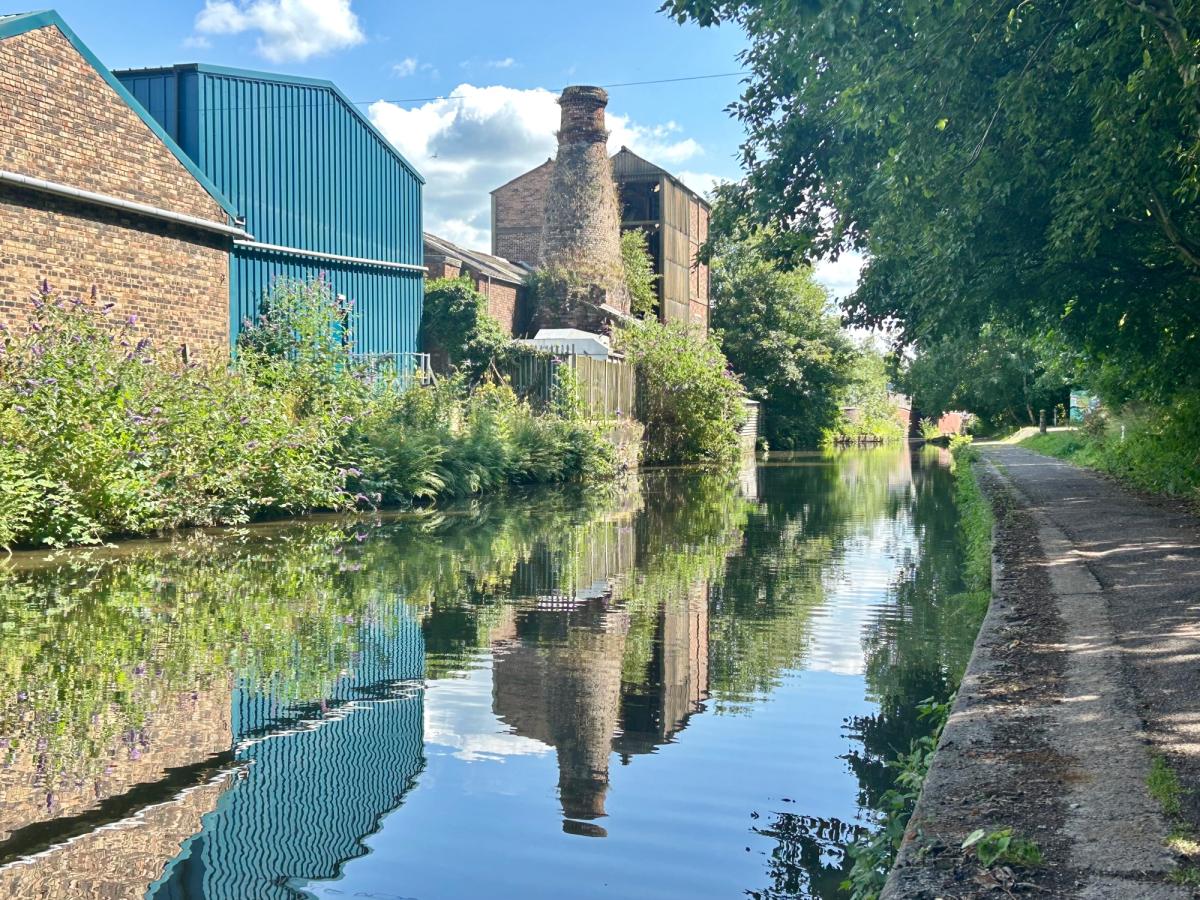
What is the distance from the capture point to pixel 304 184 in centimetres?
2331

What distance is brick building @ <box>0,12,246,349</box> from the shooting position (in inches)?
631

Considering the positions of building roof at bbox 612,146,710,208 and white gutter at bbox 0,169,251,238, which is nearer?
white gutter at bbox 0,169,251,238

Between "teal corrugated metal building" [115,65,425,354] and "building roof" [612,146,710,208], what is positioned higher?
"building roof" [612,146,710,208]

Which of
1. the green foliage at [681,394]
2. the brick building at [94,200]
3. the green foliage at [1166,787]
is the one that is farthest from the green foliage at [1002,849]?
the green foliage at [681,394]

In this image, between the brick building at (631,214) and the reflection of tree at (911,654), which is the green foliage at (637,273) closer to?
the brick building at (631,214)

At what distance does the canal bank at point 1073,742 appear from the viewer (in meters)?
3.13

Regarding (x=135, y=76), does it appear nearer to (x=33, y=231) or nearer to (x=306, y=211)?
(x=306, y=211)

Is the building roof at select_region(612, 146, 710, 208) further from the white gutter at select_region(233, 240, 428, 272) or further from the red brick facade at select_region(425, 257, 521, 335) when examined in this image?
the white gutter at select_region(233, 240, 428, 272)

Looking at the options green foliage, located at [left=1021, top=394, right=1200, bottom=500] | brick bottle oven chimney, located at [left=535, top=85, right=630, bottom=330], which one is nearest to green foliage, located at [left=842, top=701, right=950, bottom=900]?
green foliage, located at [left=1021, top=394, right=1200, bottom=500]

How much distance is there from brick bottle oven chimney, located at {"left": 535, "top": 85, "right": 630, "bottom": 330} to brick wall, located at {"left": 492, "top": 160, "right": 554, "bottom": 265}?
8.84m

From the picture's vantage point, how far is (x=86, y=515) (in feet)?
39.8

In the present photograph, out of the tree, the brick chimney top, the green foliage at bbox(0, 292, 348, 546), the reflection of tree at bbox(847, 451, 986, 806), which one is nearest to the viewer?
the reflection of tree at bbox(847, 451, 986, 806)

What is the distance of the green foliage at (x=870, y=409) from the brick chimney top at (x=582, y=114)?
27.0 metres

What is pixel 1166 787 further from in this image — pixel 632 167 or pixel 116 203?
pixel 632 167
